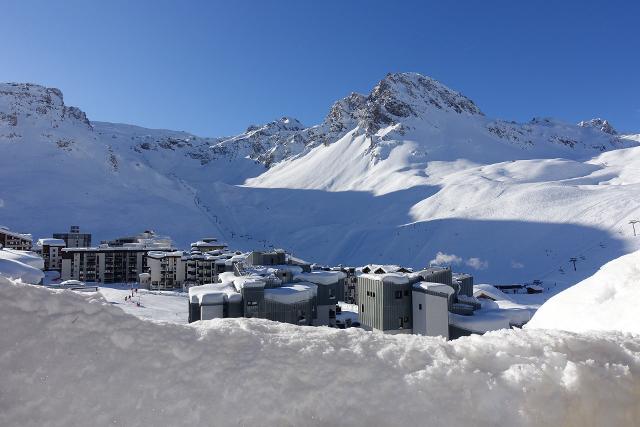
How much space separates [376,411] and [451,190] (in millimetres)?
94059

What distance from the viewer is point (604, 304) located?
20.6 feet

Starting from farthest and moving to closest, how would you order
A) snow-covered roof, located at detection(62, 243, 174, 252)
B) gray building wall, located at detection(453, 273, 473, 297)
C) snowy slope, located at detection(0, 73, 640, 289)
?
snowy slope, located at detection(0, 73, 640, 289) → snow-covered roof, located at detection(62, 243, 174, 252) → gray building wall, located at detection(453, 273, 473, 297)

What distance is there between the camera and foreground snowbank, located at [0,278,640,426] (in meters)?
3.45

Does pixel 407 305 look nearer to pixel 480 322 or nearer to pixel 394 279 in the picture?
pixel 394 279

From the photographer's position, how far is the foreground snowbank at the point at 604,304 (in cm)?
584

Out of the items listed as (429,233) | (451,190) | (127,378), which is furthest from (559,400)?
(451,190)

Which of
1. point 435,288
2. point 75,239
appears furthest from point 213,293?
point 75,239

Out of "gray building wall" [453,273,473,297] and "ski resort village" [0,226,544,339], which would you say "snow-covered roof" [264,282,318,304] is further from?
"gray building wall" [453,273,473,297]

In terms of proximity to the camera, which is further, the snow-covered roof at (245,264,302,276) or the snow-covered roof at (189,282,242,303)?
the snow-covered roof at (245,264,302,276)

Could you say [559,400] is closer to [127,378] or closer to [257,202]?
[127,378]

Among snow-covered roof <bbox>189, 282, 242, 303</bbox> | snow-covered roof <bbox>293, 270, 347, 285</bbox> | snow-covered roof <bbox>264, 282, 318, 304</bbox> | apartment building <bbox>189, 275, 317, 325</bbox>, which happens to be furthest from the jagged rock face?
snow-covered roof <bbox>189, 282, 242, 303</bbox>

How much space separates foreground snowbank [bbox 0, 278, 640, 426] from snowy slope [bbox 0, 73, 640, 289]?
5410 cm

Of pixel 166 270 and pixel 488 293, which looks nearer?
pixel 488 293

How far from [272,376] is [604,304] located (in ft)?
17.4
